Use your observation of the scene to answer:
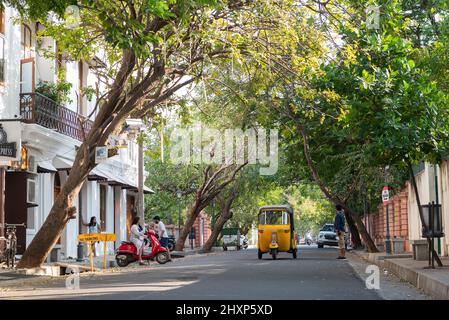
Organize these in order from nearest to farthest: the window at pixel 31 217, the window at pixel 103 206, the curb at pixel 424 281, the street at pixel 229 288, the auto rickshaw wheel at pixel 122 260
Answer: the curb at pixel 424 281 → the street at pixel 229 288 → the auto rickshaw wheel at pixel 122 260 → the window at pixel 31 217 → the window at pixel 103 206

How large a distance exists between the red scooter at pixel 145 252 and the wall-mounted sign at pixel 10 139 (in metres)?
5.51

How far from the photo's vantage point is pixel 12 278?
18.9 meters

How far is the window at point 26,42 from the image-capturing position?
2748cm

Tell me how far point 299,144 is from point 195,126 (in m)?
10.4

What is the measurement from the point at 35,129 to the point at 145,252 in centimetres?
564

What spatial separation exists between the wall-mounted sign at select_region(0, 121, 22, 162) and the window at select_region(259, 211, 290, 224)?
1212 cm

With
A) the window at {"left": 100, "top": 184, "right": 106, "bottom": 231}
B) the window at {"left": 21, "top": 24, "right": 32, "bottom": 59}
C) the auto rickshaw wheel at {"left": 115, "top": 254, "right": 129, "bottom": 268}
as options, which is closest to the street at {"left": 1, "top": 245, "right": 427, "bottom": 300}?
the auto rickshaw wheel at {"left": 115, "top": 254, "right": 129, "bottom": 268}

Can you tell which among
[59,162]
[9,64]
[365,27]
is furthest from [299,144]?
[365,27]

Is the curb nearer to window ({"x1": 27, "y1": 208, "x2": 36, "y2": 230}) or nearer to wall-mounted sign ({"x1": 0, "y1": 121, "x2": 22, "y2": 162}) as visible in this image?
wall-mounted sign ({"x1": 0, "y1": 121, "x2": 22, "y2": 162})

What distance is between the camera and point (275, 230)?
3175cm

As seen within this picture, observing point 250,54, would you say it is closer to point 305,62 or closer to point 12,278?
point 305,62

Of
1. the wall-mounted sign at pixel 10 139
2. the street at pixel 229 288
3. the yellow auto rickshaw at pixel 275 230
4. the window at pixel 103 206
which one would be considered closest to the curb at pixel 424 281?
the street at pixel 229 288

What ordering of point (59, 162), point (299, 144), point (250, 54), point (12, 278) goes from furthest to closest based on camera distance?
1. point (299, 144)
2. point (59, 162)
3. point (250, 54)
4. point (12, 278)

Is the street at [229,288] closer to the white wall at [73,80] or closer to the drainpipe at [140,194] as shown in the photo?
the drainpipe at [140,194]
